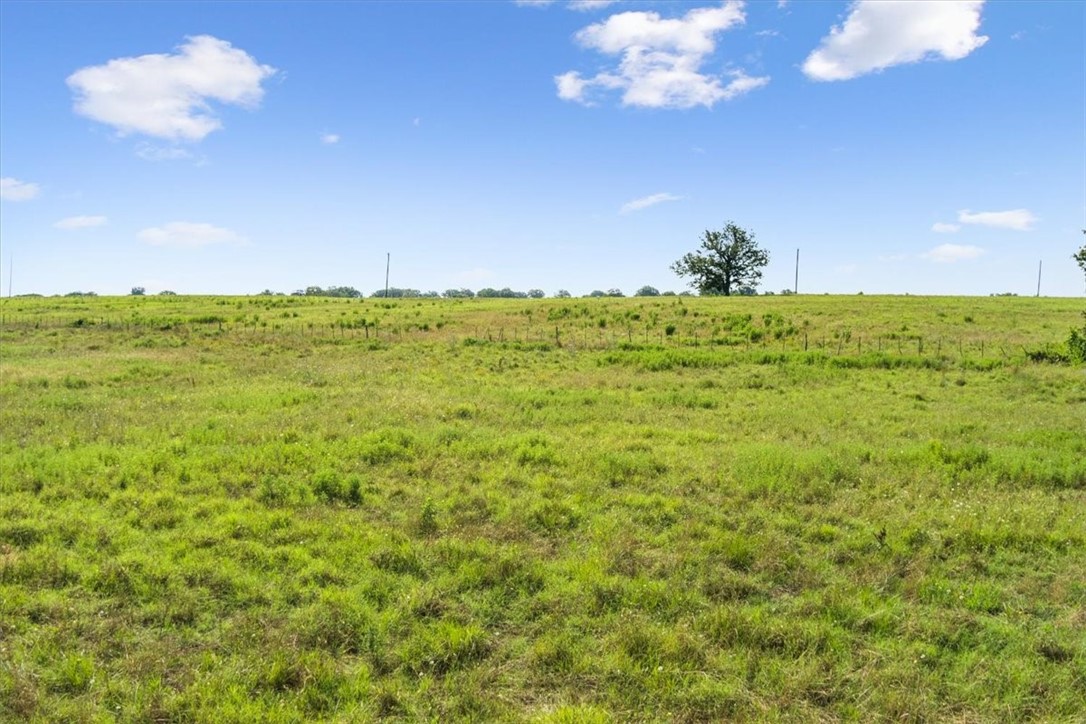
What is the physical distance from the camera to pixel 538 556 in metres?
8.21

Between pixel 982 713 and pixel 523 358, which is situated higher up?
pixel 523 358

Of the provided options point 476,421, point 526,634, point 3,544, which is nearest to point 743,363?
point 476,421

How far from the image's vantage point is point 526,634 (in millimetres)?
6539

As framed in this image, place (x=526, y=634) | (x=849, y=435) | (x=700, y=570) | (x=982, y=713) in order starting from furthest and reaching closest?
(x=849, y=435)
(x=700, y=570)
(x=526, y=634)
(x=982, y=713)

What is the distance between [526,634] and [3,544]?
22.5 ft

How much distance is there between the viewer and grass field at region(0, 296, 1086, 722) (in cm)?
562

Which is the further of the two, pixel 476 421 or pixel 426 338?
pixel 426 338

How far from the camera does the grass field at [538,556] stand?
5625 mm

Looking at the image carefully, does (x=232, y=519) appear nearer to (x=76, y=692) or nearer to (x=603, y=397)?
(x=76, y=692)

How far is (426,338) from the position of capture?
118 feet

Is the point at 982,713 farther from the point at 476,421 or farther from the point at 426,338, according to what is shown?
the point at 426,338

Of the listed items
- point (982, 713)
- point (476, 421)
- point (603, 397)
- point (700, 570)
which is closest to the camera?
point (982, 713)

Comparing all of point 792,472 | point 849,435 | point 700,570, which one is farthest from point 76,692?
point 849,435

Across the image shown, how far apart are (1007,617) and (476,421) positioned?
11.2 m
